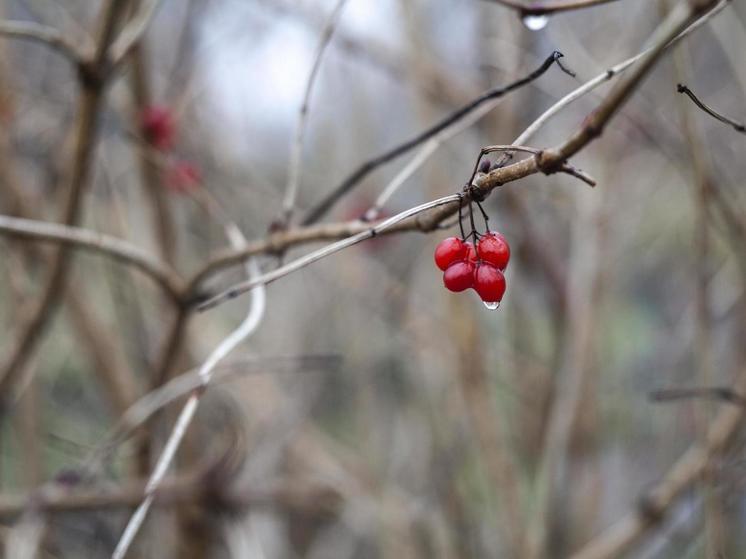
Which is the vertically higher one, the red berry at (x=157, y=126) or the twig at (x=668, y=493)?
the red berry at (x=157, y=126)

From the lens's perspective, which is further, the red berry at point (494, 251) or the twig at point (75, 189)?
the twig at point (75, 189)

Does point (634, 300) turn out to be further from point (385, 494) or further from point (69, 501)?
Answer: point (69, 501)

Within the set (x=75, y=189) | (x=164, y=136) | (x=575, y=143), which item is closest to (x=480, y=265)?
(x=575, y=143)

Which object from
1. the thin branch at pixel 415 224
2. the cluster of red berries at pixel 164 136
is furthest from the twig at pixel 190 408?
the cluster of red berries at pixel 164 136

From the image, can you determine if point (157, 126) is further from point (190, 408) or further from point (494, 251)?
point (494, 251)

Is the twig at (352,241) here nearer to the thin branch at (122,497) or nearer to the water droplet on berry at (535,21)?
the water droplet on berry at (535,21)

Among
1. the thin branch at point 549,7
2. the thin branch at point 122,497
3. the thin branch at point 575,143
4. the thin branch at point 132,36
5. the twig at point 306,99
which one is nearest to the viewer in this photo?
the thin branch at point 575,143

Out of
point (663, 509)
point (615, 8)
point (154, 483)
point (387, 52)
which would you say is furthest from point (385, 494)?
point (615, 8)

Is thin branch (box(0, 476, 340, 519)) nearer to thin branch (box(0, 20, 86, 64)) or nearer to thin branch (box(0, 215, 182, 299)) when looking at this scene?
thin branch (box(0, 215, 182, 299))
